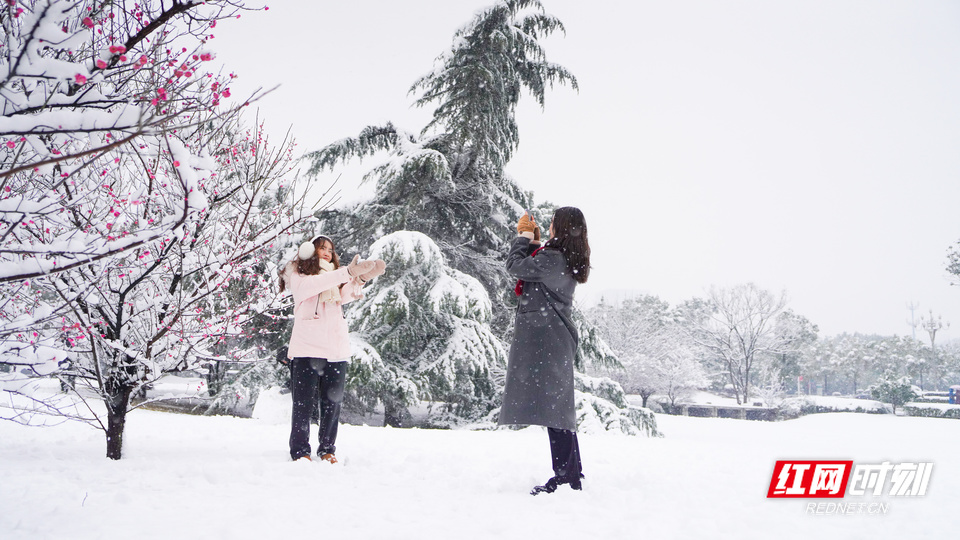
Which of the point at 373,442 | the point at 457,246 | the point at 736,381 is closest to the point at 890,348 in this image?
the point at 736,381

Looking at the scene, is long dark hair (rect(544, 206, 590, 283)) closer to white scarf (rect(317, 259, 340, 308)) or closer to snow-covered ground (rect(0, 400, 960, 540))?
snow-covered ground (rect(0, 400, 960, 540))

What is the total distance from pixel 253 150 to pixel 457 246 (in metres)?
7.14

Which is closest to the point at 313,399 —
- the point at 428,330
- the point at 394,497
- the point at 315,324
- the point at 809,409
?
the point at 315,324

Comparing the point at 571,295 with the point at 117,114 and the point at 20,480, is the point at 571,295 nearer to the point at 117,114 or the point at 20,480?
the point at 117,114

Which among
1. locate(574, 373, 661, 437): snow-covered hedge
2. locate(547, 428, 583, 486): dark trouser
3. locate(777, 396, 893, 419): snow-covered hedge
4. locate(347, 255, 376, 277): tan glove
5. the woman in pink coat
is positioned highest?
locate(347, 255, 376, 277): tan glove

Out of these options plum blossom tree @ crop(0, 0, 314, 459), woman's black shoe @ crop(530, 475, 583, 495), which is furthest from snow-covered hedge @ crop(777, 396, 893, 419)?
plum blossom tree @ crop(0, 0, 314, 459)

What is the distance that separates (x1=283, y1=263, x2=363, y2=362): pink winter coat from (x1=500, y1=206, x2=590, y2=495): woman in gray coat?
49.0 inches

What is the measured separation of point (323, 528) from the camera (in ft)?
7.58

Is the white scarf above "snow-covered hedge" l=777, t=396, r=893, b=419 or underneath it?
above

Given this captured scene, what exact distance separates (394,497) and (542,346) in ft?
4.03

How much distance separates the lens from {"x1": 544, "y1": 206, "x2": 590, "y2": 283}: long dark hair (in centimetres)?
346

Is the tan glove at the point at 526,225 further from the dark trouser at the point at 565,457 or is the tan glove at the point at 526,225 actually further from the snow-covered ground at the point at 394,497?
the snow-covered ground at the point at 394,497

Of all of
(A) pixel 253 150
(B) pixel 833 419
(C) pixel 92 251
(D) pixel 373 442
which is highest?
(A) pixel 253 150

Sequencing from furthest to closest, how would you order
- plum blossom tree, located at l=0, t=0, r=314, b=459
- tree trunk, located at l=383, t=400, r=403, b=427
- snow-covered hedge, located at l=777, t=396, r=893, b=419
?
snow-covered hedge, located at l=777, t=396, r=893, b=419 → tree trunk, located at l=383, t=400, r=403, b=427 → plum blossom tree, located at l=0, t=0, r=314, b=459
